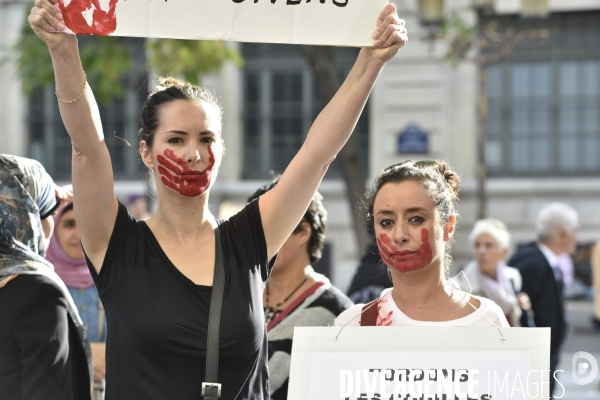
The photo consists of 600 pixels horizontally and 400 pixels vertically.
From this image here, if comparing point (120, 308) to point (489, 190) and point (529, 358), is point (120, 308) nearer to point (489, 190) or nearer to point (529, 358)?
point (529, 358)

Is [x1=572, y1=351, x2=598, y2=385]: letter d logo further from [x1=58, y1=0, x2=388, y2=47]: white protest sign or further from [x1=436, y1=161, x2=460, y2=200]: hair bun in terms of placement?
[x1=58, y1=0, x2=388, y2=47]: white protest sign

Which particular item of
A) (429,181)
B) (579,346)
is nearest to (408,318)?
(429,181)

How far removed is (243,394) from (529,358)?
2.58ft

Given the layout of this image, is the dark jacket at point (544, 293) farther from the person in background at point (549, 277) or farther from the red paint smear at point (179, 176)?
the red paint smear at point (179, 176)

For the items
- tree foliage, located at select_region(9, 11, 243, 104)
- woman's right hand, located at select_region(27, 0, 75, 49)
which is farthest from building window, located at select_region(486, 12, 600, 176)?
woman's right hand, located at select_region(27, 0, 75, 49)

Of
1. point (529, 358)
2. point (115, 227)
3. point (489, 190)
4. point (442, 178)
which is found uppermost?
point (489, 190)

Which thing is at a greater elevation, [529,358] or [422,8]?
[422,8]

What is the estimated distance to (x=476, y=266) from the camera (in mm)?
6586

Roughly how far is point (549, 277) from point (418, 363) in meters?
4.18

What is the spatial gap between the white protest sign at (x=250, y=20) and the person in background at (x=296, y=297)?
1.24 metres

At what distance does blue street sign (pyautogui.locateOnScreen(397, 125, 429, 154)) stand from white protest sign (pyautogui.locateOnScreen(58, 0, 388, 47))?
13.0m

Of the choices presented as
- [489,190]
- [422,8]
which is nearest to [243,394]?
[422,8]

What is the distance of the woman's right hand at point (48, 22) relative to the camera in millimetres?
2436

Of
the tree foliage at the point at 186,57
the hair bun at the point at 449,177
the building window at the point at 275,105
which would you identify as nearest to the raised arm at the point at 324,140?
the hair bun at the point at 449,177
